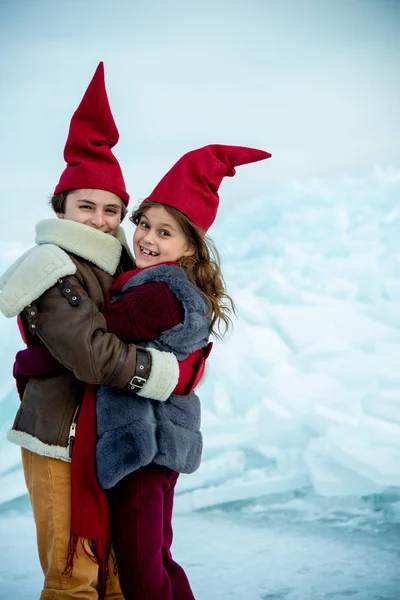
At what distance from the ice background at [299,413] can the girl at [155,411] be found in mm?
980

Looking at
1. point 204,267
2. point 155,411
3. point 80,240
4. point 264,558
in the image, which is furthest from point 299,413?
point 80,240

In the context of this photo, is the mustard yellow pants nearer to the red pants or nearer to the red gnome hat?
the red pants

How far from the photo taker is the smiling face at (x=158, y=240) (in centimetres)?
202

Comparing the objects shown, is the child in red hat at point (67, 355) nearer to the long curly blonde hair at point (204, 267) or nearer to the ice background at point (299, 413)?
the long curly blonde hair at point (204, 267)

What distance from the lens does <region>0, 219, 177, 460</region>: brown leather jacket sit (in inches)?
69.7

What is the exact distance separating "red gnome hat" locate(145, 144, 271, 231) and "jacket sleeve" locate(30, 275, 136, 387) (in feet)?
1.32

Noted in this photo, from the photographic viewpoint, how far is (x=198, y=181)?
2.09 m

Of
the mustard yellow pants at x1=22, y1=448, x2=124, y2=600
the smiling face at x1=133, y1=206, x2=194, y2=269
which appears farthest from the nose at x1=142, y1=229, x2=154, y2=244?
the mustard yellow pants at x1=22, y1=448, x2=124, y2=600

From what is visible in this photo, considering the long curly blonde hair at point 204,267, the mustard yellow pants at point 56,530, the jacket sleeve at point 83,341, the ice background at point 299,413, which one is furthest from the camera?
the ice background at point 299,413

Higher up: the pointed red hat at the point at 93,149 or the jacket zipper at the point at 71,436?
the pointed red hat at the point at 93,149

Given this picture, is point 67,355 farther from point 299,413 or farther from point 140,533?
point 299,413

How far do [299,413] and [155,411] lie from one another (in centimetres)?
252

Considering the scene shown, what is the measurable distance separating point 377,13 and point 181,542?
147 inches

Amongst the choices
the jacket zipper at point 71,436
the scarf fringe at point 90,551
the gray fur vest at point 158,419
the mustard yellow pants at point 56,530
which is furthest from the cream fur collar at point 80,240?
the scarf fringe at point 90,551
